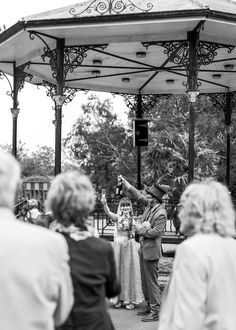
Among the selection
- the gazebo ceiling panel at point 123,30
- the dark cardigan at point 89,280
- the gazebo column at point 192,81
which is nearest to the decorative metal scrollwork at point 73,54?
the gazebo ceiling panel at point 123,30

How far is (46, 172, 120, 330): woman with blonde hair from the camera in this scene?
3.11m

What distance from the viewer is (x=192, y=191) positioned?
10.2 feet

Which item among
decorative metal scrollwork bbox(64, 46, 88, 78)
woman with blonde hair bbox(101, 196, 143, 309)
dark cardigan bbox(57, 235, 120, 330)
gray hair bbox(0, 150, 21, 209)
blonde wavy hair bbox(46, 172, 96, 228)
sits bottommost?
woman with blonde hair bbox(101, 196, 143, 309)

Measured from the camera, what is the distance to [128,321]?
7.73m

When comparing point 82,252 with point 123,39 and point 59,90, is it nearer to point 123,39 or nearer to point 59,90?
point 59,90

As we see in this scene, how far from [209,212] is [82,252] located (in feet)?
2.55

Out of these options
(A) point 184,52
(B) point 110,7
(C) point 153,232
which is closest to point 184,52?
(A) point 184,52

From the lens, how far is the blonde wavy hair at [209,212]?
3031 millimetres

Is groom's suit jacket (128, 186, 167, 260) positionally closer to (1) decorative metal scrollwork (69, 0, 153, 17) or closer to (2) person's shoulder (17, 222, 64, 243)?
(1) decorative metal scrollwork (69, 0, 153, 17)

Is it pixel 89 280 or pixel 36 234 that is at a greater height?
pixel 36 234

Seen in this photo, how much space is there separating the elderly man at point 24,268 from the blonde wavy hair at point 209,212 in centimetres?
90

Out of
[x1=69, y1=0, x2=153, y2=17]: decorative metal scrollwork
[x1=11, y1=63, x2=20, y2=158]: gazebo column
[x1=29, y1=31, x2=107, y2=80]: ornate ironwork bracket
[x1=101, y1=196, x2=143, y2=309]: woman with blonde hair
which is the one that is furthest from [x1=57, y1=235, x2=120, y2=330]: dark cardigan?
[x1=11, y1=63, x2=20, y2=158]: gazebo column

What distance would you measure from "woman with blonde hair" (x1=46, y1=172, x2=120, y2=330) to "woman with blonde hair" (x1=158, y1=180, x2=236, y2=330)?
0.40m

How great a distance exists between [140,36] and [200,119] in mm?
28414
